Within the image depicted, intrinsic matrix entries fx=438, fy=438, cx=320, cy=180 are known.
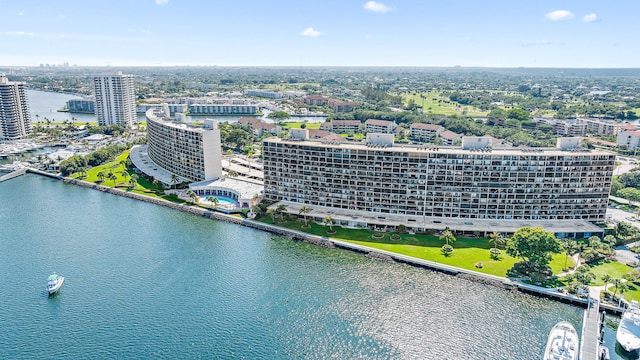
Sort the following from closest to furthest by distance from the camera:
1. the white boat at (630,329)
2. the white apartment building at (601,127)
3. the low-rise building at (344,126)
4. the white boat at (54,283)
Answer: the white boat at (630,329)
the white boat at (54,283)
the white apartment building at (601,127)
the low-rise building at (344,126)

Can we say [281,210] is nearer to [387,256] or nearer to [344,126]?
[387,256]

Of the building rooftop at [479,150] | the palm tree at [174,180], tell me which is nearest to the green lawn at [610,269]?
the building rooftop at [479,150]

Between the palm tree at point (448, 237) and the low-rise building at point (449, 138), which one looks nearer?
the palm tree at point (448, 237)

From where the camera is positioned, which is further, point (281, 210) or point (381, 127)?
point (381, 127)

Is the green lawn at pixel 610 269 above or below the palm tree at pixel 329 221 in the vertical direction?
below

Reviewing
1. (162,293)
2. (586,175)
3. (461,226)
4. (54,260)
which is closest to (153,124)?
(54,260)

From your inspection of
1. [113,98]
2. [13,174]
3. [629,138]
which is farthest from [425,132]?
[13,174]

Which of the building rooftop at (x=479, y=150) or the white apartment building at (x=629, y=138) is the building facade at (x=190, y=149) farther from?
the white apartment building at (x=629, y=138)
